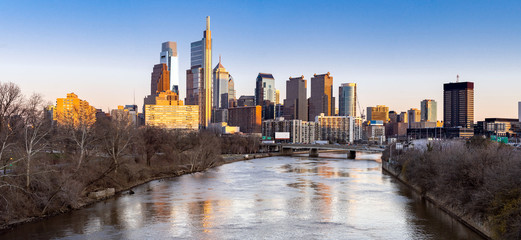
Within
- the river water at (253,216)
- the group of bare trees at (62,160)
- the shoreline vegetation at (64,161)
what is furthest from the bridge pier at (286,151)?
the river water at (253,216)

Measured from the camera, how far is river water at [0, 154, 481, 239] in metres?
33.4

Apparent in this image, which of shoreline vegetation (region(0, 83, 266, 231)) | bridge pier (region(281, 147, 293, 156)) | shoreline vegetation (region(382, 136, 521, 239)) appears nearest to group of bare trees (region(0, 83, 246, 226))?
shoreline vegetation (region(0, 83, 266, 231))

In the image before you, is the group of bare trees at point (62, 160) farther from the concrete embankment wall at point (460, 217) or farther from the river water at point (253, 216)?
the concrete embankment wall at point (460, 217)

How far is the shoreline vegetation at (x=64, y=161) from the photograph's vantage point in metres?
36.5

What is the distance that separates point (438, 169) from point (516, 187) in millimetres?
17982

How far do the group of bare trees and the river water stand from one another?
2276mm

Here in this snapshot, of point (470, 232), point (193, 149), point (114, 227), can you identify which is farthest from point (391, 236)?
point (193, 149)

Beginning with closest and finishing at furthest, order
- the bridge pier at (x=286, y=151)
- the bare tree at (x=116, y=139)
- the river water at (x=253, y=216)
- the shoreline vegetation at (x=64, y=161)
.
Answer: the river water at (x=253, y=216) < the shoreline vegetation at (x=64, y=161) < the bare tree at (x=116, y=139) < the bridge pier at (x=286, y=151)

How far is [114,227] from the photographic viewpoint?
116 ft

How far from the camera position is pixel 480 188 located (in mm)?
34406

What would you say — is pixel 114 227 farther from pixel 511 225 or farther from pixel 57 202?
pixel 511 225

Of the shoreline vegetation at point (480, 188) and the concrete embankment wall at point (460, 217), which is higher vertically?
the shoreline vegetation at point (480, 188)

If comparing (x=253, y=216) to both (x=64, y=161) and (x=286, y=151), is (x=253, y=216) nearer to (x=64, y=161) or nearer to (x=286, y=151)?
(x=64, y=161)

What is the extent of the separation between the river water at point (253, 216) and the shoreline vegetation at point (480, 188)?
4.48 feet
